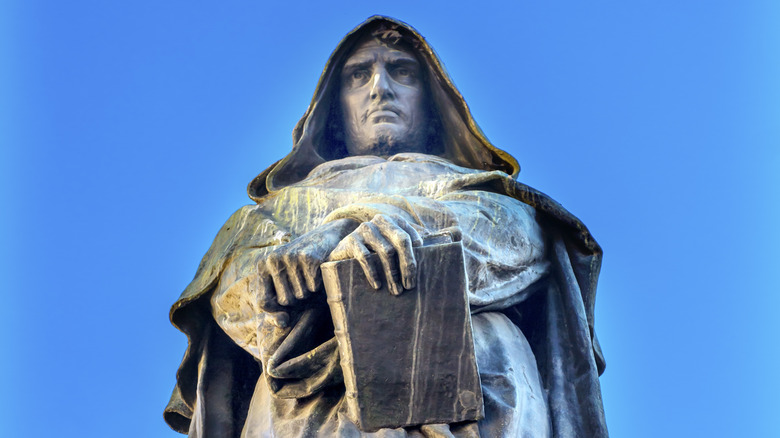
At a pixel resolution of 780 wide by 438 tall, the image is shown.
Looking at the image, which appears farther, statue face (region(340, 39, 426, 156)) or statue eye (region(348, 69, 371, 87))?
statue eye (region(348, 69, 371, 87))

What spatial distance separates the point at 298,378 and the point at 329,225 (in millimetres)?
869

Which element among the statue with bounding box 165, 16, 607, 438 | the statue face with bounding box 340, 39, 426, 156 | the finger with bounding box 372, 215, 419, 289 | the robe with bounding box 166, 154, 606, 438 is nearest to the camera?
the finger with bounding box 372, 215, 419, 289

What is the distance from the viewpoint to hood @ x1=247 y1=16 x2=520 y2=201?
34.1 ft

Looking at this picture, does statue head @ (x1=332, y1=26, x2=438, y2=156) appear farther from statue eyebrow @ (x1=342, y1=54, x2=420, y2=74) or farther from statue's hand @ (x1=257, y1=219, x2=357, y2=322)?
statue's hand @ (x1=257, y1=219, x2=357, y2=322)

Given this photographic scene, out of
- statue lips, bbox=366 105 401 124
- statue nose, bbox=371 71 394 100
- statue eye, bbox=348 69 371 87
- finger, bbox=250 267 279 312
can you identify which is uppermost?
statue eye, bbox=348 69 371 87

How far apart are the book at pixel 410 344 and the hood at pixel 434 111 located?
3.13 m

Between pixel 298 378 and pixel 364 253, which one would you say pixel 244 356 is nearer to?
pixel 298 378

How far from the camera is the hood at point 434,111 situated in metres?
10.4

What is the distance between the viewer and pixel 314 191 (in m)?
9.10

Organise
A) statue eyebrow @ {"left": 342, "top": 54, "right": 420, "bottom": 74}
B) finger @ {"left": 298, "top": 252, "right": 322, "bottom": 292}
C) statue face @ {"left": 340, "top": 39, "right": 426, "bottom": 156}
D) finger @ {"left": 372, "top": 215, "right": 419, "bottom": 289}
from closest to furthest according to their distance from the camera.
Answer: finger @ {"left": 372, "top": 215, "right": 419, "bottom": 289}
finger @ {"left": 298, "top": 252, "right": 322, "bottom": 292}
statue face @ {"left": 340, "top": 39, "right": 426, "bottom": 156}
statue eyebrow @ {"left": 342, "top": 54, "right": 420, "bottom": 74}

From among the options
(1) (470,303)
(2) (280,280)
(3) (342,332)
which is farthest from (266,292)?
(1) (470,303)

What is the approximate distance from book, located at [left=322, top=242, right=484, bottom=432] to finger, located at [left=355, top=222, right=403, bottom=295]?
0.21ft

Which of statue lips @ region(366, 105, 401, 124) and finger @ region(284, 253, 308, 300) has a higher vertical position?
statue lips @ region(366, 105, 401, 124)

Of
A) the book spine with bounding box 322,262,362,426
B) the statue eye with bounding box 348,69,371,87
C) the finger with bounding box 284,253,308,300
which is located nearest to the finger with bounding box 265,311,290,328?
the finger with bounding box 284,253,308,300
